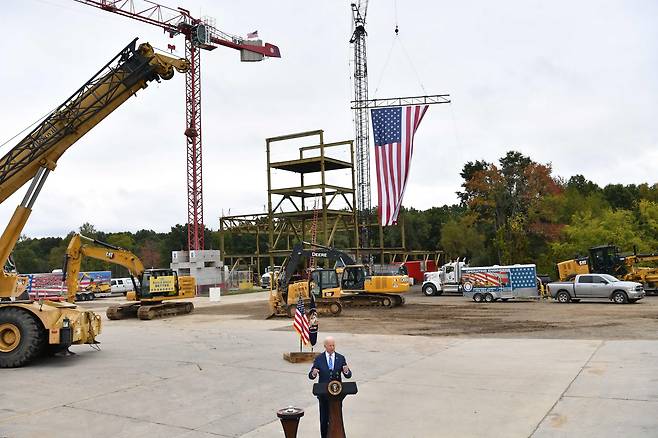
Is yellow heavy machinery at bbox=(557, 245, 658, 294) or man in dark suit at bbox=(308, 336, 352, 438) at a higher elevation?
yellow heavy machinery at bbox=(557, 245, 658, 294)

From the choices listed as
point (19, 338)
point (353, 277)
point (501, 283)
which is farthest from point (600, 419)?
point (501, 283)

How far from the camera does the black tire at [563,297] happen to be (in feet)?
105

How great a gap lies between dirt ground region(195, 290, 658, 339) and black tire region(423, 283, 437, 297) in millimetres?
9495

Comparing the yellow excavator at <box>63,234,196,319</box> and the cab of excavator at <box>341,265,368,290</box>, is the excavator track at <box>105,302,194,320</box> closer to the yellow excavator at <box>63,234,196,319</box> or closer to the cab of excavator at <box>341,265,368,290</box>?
the yellow excavator at <box>63,234,196,319</box>

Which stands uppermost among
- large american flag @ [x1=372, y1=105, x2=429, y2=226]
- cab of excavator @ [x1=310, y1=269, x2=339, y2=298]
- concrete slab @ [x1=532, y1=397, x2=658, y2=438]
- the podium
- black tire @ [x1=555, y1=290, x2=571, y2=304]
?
large american flag @ [x1=372, y1=105, x2=429, y2=226]

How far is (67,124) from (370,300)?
20.0 meters

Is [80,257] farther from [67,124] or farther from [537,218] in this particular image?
[537,218]

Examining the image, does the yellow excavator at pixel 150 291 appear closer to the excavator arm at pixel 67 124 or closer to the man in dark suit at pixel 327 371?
the excavator arm at pixel 67 124

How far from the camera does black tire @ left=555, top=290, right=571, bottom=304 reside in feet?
105

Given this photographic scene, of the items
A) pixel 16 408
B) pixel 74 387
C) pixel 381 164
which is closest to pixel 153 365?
pixel 74 387

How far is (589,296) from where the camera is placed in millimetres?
31234

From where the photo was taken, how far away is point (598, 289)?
30875mm

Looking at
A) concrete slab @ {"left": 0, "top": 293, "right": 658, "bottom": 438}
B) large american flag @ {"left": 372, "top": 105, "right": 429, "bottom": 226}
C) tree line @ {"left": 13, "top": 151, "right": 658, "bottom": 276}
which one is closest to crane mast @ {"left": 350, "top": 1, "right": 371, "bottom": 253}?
tree line @ {"left": 13, "top": 151, "right": 658, "bottom": 276}

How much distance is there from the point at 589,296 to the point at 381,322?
13.9m
